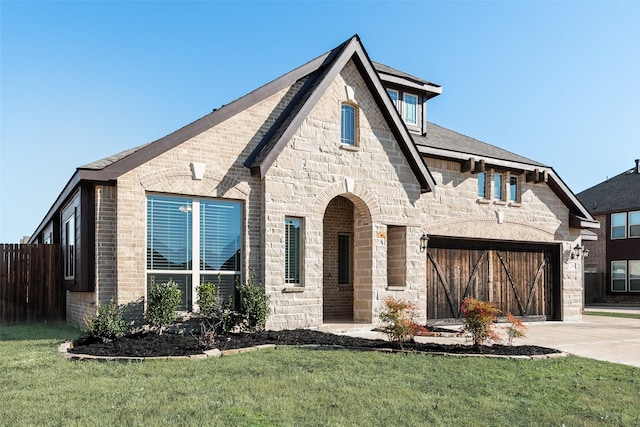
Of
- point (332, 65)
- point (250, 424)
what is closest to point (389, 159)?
point (332, 65)

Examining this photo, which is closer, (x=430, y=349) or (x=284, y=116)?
(x=430, y=349)

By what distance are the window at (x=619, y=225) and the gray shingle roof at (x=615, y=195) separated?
2.25ft

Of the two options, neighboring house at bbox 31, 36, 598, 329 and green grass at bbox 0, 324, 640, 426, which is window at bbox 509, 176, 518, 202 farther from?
green grass at bbox 0, 324, 640, 426

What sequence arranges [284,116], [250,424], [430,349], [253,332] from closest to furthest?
[250,424]
[430,349]
[253,332]
[284,116]

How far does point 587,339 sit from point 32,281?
50.6 feet

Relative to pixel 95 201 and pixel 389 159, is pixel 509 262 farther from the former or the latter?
pixel 95 201

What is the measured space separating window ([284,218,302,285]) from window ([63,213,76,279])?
5152 mm

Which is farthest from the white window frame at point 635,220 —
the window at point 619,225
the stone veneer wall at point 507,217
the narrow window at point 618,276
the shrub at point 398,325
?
the shrub at point 398,325

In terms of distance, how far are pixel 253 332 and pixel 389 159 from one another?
6.13 meters

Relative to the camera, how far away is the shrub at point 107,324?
10781 millimetres

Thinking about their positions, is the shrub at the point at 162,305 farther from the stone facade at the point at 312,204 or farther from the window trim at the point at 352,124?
the window trim at the point at 352,124

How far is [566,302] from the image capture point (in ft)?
65.9

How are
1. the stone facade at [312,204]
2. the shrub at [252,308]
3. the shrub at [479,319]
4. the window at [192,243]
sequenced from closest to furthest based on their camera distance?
the shrub at [479,319]
the stone facade at [312,204]
the window at [192,243]
the shrub at [252,308]

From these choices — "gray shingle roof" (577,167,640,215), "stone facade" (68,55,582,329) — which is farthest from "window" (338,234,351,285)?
"gray shingle roof" (577,167,640,215)
